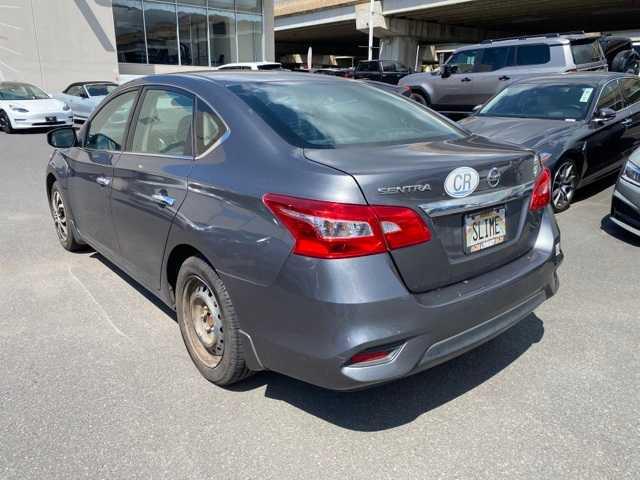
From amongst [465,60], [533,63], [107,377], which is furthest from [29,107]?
[107,377]

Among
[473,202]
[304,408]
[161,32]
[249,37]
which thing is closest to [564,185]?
[473,202]

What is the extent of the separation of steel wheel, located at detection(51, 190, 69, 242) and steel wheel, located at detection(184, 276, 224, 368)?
8.35 ft

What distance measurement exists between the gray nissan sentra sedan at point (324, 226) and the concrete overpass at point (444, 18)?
2900 centimetres

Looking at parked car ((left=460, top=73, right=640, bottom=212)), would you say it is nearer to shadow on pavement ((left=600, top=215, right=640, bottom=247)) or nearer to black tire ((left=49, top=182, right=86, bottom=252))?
shadow on pavement ((left=600, top=215, right=640, bottom=247))

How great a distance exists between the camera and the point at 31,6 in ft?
68.8

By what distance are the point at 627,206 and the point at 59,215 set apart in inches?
217

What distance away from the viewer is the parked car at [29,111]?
14.5m

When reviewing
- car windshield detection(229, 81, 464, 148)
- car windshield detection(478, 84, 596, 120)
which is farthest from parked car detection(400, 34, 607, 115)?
car windshield detection(229, 81, 464, 148)

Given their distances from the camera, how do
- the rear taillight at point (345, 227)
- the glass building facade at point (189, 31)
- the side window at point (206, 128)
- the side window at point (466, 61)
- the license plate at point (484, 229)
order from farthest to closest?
the glass building facade at point (189, 31)
the side window at point (466, 61)
the side window at point (206, 128)
the license plate at point (484, 229)
the rear taillight at point (345, 227)

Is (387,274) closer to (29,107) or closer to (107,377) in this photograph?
(107,377)

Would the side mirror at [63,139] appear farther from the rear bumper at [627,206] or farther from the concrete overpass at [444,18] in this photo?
the concrete overpass at [444,18]

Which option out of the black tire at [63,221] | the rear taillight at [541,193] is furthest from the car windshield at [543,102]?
the black tire at [63,221]

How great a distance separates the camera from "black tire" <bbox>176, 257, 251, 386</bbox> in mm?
2658

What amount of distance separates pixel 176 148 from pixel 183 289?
83 cm
